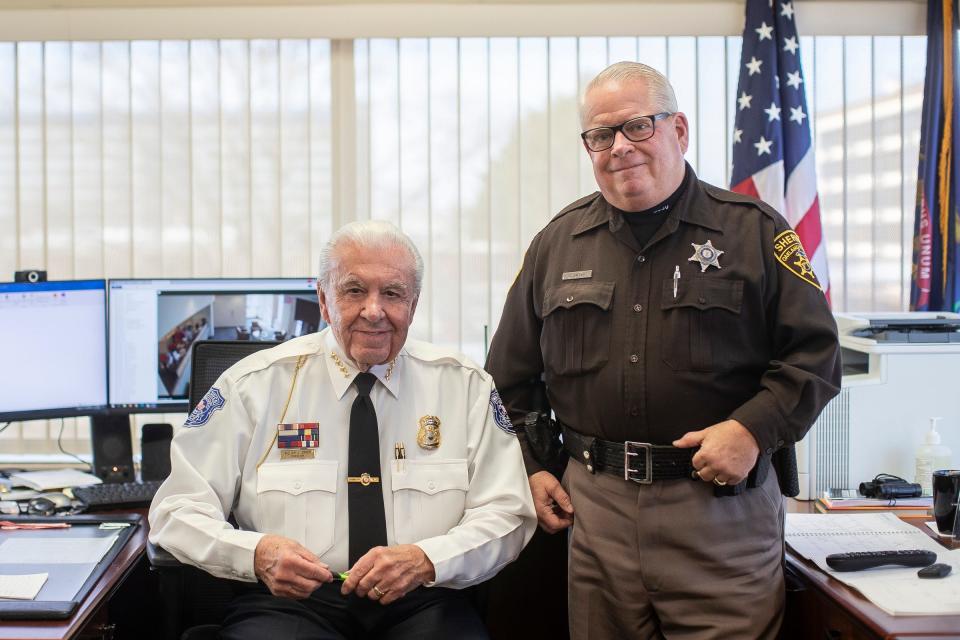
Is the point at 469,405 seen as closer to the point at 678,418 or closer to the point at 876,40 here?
the point at 678,418

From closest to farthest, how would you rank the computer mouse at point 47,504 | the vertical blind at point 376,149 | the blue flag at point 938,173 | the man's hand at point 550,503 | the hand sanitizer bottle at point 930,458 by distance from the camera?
the man's hand at point 550,503
the computer mouse at point 47,504
the hand sanitizer bottle at point 930,458
the blue flag at point 938,173
the vertical blind at point 376,149

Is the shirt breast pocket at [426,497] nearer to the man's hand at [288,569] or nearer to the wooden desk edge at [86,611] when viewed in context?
the man's hand at [288,569]

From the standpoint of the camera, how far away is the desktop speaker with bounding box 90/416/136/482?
246cm

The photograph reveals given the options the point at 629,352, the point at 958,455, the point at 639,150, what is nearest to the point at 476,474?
the point at 629,352

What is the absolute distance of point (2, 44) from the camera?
3248 millimetres

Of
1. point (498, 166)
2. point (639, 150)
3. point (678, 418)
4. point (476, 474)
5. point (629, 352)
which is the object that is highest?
point (498, 166)

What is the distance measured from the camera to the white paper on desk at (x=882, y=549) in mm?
1476

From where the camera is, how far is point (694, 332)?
64.9 inches

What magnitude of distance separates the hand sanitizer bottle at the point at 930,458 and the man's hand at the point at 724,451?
0.92m

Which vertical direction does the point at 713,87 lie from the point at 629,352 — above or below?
above

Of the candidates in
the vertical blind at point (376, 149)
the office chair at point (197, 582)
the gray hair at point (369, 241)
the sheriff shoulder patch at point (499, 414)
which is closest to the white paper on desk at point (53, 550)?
the office chair at point (197, 582)

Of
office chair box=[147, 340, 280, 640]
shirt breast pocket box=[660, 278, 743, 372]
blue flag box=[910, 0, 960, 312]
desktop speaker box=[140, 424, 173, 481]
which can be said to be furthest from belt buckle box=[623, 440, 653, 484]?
blue flag box=[910, 0, 960, 312]

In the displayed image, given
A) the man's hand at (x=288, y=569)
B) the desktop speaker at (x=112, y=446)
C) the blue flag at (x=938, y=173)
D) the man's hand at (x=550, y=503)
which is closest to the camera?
the man's hand at (x=288, y=569)

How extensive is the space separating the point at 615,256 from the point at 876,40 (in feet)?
6.95
